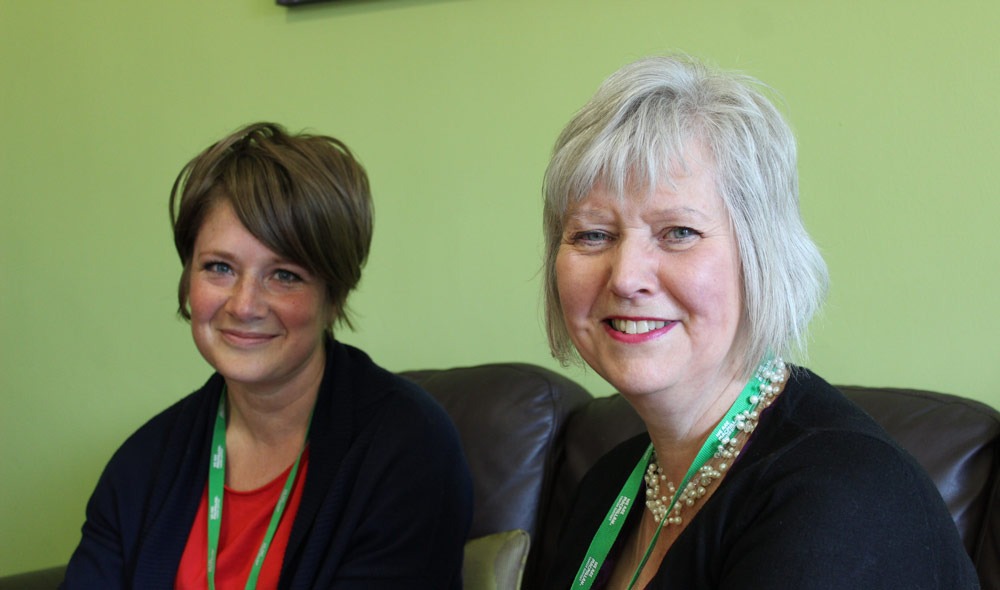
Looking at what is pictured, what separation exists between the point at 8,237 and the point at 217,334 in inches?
63.2

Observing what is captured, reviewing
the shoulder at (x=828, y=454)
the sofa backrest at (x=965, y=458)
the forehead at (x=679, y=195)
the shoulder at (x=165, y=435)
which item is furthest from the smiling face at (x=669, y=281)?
the shoulder at (x=165, y=435)

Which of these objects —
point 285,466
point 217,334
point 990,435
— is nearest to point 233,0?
point 217,334

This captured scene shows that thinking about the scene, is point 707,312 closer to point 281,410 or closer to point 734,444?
point 734,444

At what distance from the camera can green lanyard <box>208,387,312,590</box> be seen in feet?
6.51

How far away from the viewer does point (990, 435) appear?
180cm

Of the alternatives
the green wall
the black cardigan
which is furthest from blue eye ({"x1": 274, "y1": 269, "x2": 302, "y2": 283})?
the black cardigan

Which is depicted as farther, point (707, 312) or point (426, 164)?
point (426, 164)

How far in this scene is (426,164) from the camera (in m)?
2.69

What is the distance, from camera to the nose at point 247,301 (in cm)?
201

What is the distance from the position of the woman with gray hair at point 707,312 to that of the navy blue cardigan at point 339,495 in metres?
0.50

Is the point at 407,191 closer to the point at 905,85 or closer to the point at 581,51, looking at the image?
the point at 581,51

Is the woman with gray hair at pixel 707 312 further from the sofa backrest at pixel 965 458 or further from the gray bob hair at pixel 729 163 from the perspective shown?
the sofa backrest at pixel 965 458

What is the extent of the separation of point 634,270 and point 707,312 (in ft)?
0.34

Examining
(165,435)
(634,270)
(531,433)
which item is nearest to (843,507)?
(634,270)
